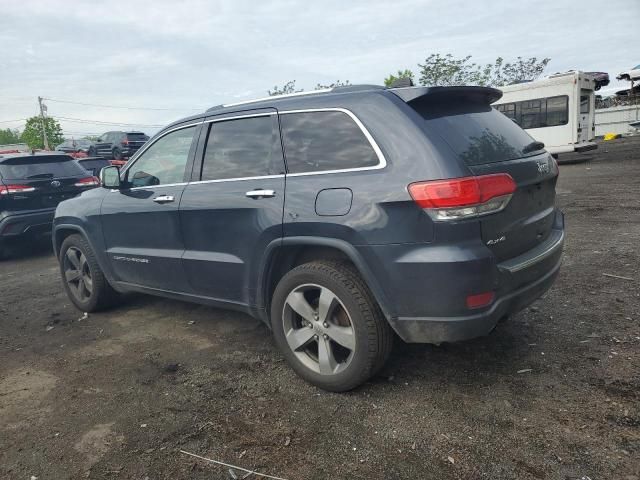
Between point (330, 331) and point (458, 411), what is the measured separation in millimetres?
865

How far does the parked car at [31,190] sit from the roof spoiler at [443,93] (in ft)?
22.6

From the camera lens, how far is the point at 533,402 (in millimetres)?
2803

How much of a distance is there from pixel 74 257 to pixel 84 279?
0.89 feet

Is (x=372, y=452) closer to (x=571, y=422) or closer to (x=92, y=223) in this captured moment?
(x=571, y=422)

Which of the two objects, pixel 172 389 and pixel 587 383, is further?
pixel 172 389

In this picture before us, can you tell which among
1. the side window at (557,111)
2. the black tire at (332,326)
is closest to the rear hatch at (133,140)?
the side window at (557,111)

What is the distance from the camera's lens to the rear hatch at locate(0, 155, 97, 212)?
7.61 metres

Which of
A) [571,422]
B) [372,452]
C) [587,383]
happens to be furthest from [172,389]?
[587,383]

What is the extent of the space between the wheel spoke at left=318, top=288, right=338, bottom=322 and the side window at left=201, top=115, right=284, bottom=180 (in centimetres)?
87

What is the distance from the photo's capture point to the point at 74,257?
5051mm

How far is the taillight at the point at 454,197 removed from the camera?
99.3 inches

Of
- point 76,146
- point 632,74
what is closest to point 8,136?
point 76,146

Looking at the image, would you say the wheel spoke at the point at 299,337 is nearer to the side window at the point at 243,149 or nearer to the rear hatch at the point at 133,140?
the side window at the point at 243,149

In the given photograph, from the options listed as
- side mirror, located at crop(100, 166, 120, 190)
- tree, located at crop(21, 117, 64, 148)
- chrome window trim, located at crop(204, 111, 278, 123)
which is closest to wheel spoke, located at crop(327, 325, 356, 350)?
chrome window trim, located at crop(204, 111, 278, 123)
